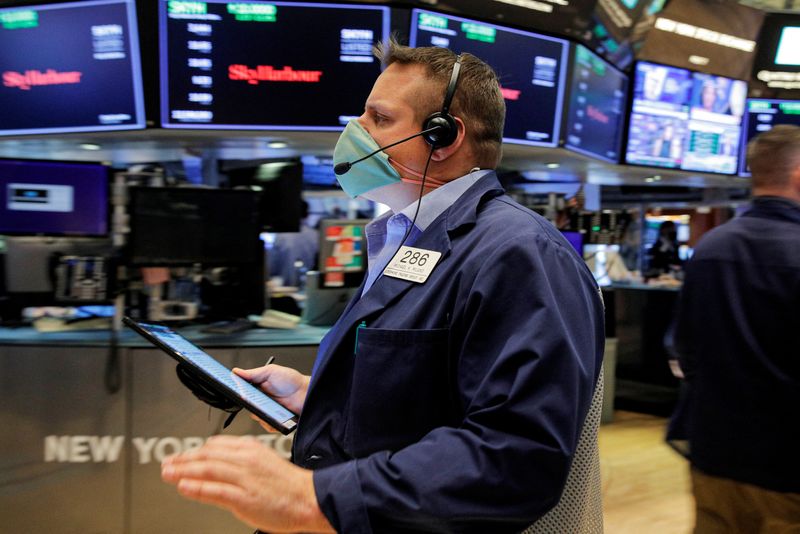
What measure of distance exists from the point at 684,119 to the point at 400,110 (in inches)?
179

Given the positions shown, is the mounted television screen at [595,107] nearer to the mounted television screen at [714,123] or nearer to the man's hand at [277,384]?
the mounted television screen at [714,123]

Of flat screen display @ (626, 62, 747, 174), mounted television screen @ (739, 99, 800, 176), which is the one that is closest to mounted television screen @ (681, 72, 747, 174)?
flat screen display @ (626, 62, 747, 174)

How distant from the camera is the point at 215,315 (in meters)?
3.48

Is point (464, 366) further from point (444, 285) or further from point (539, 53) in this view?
point (539, 53)

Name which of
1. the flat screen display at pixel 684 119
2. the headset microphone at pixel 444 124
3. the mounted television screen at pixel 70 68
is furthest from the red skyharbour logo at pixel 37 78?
the flat screen display at pixel 684 119

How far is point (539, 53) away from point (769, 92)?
2.80 m

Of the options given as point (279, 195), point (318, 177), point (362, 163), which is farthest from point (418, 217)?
point (318, 177)

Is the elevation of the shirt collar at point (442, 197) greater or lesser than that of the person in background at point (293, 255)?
greater

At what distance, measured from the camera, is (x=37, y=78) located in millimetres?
3320

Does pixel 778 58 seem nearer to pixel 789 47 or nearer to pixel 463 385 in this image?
pixel 789 47

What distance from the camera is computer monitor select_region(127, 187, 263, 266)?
3.00 metres

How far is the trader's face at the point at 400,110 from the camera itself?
111 cm

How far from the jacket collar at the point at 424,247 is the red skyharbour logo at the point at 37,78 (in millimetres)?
2945

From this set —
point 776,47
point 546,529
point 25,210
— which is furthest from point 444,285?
point 776,47
